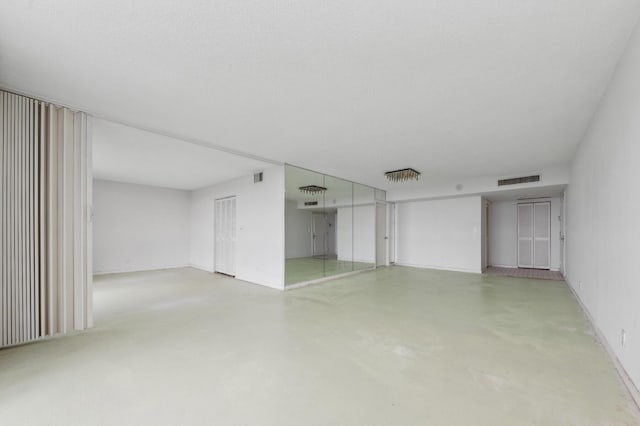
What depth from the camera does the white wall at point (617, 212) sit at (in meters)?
1.96

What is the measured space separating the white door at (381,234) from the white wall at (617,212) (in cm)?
555

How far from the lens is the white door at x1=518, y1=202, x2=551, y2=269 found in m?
7.93

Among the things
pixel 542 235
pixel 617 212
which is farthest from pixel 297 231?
pixel 617 212

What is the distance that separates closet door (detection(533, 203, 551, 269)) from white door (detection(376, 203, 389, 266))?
4290 mm

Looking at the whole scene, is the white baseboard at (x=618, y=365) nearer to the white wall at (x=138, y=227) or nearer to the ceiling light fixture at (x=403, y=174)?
the ceiling light fixture at (x=403, y=174)

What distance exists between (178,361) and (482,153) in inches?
211

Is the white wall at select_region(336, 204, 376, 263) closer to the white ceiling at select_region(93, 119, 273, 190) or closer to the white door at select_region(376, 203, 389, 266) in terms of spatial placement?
the white door at select_region(376, 203, 389, 266)

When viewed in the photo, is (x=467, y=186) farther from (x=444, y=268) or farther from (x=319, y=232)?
(x=319, y=232)

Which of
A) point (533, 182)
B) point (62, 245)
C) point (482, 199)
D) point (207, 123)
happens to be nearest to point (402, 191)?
point (482, 199)

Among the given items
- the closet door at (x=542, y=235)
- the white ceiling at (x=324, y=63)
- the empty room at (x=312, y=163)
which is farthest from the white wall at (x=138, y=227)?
the closet door at (x=542, y=235)

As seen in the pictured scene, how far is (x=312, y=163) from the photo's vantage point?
5617 mm

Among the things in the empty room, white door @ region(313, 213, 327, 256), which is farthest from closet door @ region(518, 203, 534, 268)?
white door @ region(313, 213, 327, 256)

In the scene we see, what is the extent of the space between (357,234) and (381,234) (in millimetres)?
974

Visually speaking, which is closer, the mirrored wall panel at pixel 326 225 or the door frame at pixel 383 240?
the mirrored wall panel at pixel 326 225
